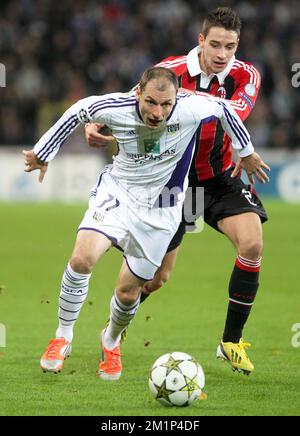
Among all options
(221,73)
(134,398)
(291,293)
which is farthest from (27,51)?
(134,398)

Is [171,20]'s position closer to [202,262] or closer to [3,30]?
[3,30]

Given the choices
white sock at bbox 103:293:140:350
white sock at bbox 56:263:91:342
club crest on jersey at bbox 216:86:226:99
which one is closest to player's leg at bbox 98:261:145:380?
white sock at bbox 103:293:140:350

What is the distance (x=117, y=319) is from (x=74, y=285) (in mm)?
469

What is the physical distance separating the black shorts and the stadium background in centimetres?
97

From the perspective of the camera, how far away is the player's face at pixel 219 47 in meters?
6.35

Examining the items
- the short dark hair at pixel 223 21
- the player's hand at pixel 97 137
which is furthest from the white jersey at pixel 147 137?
the short dark hair at pixel 223 21

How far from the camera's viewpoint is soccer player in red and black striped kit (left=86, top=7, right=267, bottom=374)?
6277mm

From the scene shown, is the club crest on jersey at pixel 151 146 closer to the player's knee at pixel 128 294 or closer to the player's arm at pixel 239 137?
the player's arm at pixel 239 137

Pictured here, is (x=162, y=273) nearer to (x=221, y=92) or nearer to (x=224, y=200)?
(x=224, y=200)

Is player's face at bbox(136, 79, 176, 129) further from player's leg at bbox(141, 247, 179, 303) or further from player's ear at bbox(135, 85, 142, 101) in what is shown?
player's leg at bbox(141, 247, 179, 303)

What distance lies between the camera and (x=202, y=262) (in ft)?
37.9

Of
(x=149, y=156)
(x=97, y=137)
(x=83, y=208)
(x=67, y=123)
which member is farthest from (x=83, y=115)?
(x=83, y=208)
